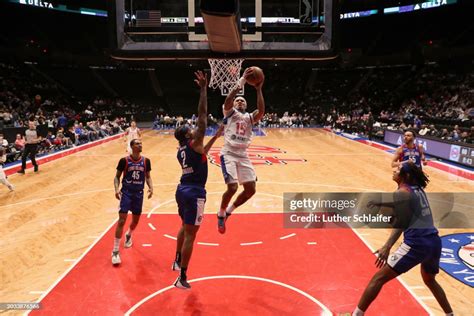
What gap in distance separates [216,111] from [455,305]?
110 feet

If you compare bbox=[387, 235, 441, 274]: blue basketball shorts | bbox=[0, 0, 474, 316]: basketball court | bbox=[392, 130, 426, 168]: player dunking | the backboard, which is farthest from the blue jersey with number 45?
the backboard

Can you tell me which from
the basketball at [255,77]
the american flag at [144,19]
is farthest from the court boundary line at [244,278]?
the american flag at [144,19]

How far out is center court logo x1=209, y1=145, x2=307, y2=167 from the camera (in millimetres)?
14620

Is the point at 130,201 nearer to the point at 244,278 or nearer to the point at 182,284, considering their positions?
the point at 182,284

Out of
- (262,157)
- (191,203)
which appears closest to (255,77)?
(191,203)

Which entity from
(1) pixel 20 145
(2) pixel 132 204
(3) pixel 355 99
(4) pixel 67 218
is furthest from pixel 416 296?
(3) pixel 355 99

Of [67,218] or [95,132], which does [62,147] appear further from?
[67,218]

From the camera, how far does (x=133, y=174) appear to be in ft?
18.3

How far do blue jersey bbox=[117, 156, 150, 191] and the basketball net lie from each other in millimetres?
9416

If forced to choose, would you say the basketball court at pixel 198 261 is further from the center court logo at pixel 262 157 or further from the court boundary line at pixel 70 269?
the center court logo at pixel 262 157

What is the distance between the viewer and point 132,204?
5.64 meters

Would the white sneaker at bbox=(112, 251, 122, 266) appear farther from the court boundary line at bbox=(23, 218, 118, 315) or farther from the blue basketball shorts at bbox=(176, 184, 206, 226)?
the blue basketball shorts at bbox=(176, 184, 206, 226)

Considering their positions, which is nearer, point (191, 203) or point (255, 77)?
point (191, 203)

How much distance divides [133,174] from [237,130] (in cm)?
165
